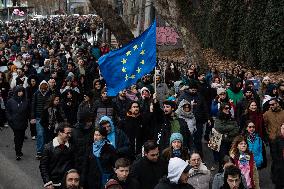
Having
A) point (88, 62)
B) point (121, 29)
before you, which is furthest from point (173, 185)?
point (121, 29)

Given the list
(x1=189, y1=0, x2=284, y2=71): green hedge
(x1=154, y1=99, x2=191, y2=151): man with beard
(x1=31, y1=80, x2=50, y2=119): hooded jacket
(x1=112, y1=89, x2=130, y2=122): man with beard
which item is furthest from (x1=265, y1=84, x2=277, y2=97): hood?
(x1=189, y1=0, x2=284, y2=71): green hedge

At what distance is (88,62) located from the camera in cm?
1916

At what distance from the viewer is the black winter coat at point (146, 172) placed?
713 cm

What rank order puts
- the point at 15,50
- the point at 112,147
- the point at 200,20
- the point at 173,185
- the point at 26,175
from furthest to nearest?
the point at 200,20 → the point at 15,50 → the point at 26,175 → the point at 112,147 → the point at 173,185

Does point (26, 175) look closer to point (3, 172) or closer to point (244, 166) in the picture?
point (3, 172)

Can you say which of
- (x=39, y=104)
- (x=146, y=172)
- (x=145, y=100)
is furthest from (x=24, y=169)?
(x=146, y=172)

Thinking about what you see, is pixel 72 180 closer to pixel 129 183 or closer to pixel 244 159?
pixel 129 183

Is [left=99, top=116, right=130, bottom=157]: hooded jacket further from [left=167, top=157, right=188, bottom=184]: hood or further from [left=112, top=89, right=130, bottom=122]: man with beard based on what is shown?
[left=112, top=89, right=130, bottom=122]: man with beard

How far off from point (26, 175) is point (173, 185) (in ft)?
18.8

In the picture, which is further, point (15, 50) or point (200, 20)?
point (200, 20)

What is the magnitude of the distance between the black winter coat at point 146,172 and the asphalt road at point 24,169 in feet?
11.8

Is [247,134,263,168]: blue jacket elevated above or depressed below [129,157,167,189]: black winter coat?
below

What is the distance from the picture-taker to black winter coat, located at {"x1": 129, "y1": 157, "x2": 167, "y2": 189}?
7129mm

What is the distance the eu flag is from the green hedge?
12.2 metres
